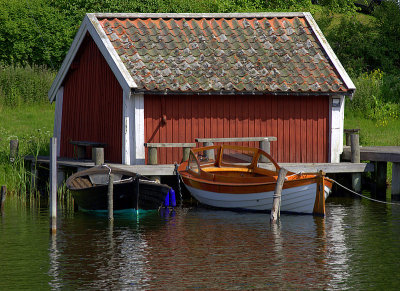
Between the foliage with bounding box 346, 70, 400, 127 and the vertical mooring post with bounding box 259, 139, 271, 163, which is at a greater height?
the foliage with bounding box 346, 70, 400, 127

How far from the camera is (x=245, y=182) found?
22.3 m

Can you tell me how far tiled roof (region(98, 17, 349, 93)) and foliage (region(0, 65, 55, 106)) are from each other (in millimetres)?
13097

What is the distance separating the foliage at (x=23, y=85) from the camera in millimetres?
37531

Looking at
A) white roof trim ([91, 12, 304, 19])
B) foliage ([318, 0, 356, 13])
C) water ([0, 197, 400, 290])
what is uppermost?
foliage ([318, 0, 356, 13])

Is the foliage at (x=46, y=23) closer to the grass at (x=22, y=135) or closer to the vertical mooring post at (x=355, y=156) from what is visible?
the grass at (x=22, y=135)

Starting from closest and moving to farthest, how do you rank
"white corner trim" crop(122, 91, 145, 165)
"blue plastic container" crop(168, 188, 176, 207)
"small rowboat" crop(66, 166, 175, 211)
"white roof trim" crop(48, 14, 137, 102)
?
"small rowboat" crop(66, 166, 175, 211) < "blue plastic container" crop(168, 188, 176, 207) < "white roof trim" crop(48, 14, 137, 102) < "white corner trim" crop(122, 91, 145, 165)

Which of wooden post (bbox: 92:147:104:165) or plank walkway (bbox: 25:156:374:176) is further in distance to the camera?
wooden post (bbox: 92:147:104:165)

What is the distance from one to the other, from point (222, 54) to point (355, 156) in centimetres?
483

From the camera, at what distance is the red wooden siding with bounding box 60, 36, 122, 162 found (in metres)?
25.0

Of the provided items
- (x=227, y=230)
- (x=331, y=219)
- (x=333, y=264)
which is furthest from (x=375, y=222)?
(x=333, y=264)

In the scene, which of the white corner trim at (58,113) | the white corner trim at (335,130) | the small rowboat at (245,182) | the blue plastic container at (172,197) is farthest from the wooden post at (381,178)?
the white corner trim at (58,113)

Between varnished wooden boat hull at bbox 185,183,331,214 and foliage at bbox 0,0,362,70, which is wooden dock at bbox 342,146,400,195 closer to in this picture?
varnished wooden boat hull at bbox 185,183,331,214

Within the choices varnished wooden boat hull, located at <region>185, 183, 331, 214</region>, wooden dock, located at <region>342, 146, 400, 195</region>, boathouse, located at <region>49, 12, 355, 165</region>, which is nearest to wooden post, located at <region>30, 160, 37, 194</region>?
boathouse, located at <region>49, 12, 355, 165</region>

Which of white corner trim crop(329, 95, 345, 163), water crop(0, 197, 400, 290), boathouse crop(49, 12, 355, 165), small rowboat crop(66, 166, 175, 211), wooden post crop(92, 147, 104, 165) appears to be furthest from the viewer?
white corner trim crop(329, 95, 345, 163)
